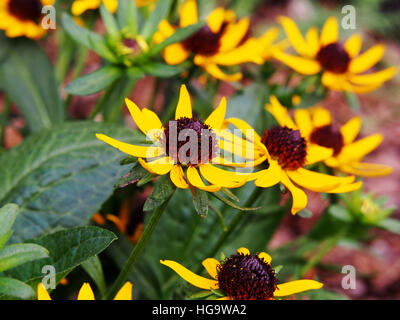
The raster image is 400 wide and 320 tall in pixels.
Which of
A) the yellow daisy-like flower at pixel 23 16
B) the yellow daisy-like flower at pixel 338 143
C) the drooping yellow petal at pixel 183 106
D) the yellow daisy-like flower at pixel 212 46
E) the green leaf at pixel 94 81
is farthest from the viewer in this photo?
the yellow daisy-like flower at pixel 23 16

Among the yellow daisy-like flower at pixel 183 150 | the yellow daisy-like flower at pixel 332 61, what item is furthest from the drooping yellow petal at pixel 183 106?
the yellow daisy-like flower at pixel 332 61

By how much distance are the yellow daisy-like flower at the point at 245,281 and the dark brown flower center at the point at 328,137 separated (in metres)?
0.51

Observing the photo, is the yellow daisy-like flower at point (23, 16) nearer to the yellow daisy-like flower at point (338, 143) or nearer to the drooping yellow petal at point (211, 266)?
the yellow daisy-like flower at point (338, 143)

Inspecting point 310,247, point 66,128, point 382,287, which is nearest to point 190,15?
point 66,128

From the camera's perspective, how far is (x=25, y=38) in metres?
1.70

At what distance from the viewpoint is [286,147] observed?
3.43ft

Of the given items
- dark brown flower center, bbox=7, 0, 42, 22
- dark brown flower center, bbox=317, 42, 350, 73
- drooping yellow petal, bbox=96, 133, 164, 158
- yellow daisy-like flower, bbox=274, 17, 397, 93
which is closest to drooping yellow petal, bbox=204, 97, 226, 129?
drooping yellow petal, bbox=96, 133, 164, 158

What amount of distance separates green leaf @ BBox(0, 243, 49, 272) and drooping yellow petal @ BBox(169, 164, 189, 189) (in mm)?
234

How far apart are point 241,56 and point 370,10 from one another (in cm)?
300

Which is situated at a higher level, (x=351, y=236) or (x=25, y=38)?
(x=25, y=38)

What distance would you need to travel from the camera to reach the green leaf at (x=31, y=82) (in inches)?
64.4

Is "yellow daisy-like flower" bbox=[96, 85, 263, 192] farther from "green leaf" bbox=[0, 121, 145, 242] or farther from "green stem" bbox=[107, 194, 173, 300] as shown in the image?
"green leaf" bbox=[0, 121, 145, 242]

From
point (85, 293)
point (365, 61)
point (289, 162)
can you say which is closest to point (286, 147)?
point (289, 162)
